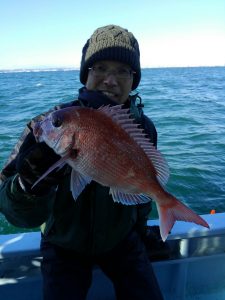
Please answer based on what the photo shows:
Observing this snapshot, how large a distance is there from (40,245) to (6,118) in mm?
A: 12845

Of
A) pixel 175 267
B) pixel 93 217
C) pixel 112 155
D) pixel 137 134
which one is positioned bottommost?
pixel 175 267

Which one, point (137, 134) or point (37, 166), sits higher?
point (137, 134)

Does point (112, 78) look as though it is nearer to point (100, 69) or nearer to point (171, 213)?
point (100, 69)

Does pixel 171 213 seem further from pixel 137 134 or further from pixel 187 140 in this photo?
pixel 187 140

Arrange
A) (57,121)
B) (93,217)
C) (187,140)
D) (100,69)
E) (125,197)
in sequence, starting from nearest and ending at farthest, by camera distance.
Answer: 1. (57,121)
2. (125,197)
3. (93,217)
4. (100,69)
5. (187,140)

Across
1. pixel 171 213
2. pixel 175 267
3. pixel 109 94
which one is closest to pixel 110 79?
pixel 109 94

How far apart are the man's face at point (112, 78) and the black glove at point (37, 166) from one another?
101 cm

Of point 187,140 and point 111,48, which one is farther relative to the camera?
point 187,140

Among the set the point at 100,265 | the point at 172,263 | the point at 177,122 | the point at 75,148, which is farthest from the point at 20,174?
the point at 177,122

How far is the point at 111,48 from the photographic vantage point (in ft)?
9.80

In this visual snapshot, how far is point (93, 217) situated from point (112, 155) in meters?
0.98

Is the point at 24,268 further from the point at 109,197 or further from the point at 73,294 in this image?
the point at 109,197

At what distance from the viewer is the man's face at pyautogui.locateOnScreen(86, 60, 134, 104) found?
2967mm

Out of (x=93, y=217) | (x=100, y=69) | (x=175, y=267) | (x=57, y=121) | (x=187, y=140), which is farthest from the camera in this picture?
(x=187, y=140)
